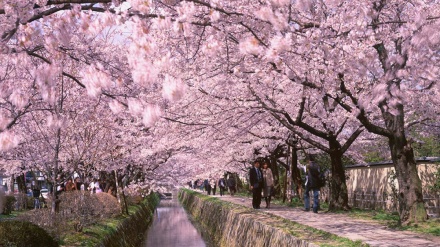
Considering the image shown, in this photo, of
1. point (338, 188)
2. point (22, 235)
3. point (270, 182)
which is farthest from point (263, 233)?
point (270, 182)

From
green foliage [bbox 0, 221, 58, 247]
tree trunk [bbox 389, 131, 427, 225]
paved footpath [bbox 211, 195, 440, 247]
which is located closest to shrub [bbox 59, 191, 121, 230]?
green foliage [bbox 0, 221, 58, 247]

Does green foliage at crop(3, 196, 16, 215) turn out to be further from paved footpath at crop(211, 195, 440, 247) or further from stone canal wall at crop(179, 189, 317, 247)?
paved footpath at crop(211, 195, 440, 247)

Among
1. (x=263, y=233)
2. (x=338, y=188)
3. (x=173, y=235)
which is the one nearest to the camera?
(x=263, y=233)

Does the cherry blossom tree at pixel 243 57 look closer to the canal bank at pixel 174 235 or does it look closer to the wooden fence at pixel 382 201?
the wooden fence at pixel 382 201

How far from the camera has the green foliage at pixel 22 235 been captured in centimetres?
778

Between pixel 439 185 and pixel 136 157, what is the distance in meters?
13.0

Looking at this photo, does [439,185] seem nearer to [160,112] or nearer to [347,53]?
[347,53]

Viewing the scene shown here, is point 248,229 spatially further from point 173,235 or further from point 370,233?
A: point 173,235

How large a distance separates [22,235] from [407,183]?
837cm

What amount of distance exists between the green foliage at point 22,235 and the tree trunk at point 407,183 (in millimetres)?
7781

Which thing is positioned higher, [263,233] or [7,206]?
[7,206]

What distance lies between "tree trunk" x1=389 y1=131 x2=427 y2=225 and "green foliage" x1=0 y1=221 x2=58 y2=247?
25.5 ft

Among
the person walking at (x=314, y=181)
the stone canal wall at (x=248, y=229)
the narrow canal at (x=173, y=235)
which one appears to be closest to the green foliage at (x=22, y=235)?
the stone canal wall at (x=248, y=229)

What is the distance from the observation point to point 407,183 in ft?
38.0
